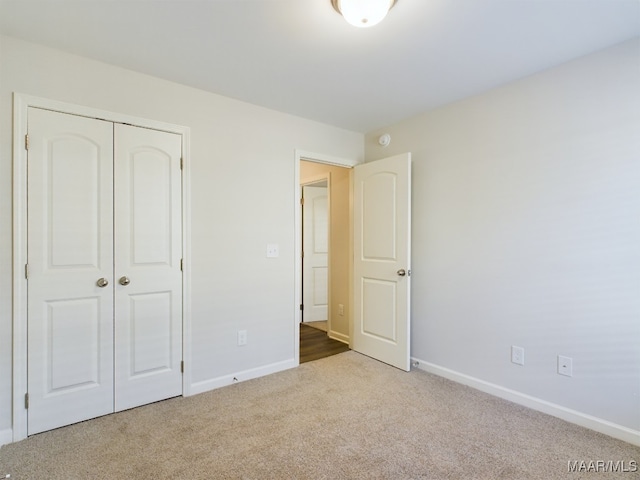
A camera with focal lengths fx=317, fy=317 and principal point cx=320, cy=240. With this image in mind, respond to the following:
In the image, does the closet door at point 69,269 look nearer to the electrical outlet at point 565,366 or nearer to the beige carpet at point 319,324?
the beige carpet at point 319,324

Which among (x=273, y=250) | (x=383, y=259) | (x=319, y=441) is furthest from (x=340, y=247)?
(x=319, y=441)

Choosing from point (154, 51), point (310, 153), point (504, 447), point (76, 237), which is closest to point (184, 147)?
point (154, 51)

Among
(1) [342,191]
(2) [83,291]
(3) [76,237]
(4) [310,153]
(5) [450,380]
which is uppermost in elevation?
(4) [310,153]

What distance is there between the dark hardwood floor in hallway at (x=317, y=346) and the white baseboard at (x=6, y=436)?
2.11 meters

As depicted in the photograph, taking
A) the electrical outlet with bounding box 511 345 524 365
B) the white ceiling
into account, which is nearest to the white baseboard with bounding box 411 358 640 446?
the electrical outlet with bounding box 511 345 524 365

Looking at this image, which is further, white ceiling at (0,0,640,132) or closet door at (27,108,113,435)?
closet door at (27,108,113,435)

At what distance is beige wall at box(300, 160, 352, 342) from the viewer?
3867 millimetres

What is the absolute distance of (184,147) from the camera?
2457mm

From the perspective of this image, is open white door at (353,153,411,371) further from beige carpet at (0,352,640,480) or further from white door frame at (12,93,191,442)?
white door frame at (12,93,191,442)

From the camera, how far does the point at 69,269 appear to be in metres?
2.04

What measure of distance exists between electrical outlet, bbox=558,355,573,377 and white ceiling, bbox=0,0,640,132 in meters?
2.00

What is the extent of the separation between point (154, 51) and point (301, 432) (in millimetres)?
2582

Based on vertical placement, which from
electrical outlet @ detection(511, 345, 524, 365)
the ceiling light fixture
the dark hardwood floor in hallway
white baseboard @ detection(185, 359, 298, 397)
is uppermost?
the ceiling light fixture

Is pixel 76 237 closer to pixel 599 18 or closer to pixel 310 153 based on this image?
pixel 310 153
